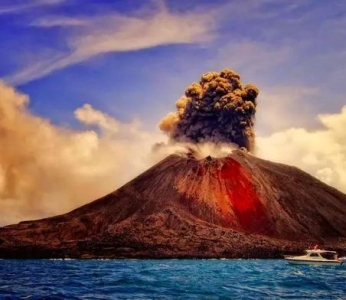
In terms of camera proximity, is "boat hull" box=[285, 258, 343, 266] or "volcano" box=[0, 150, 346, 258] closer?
"boat hull" box=[285, 258, 343, 266]

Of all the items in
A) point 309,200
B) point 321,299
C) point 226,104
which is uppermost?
point 226,104

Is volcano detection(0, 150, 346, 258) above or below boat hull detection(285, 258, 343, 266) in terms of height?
above

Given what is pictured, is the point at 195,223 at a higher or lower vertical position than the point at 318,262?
higher

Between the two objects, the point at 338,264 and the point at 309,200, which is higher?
the point at 309,200

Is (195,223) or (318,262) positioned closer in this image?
(318,262)

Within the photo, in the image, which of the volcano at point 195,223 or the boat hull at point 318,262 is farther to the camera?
the volcano at point 195,223

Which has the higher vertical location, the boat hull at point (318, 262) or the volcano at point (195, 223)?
the volcano at point (195, 223)

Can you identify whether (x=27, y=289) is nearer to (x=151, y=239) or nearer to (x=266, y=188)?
(x=151, y=239)

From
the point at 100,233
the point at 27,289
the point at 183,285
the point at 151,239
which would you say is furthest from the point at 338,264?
the point at 100,233
